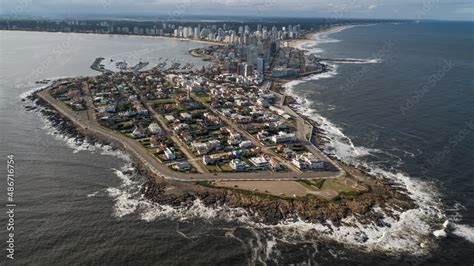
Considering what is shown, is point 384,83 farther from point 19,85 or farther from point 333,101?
point 19,85

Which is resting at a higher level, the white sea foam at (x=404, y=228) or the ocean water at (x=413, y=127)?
the ocean water at (x=413, y=127)

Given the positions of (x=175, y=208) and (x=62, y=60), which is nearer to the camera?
(x=175, y=208)

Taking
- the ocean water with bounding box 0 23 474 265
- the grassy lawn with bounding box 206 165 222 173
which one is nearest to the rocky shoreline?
the ocean water with bounding box 0 23 474 265

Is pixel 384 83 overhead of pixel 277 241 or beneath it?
overhead

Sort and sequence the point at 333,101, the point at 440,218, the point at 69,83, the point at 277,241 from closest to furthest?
1. the point at 277,241
2. the point at 440,218
3. the point at 333,101
4. the point at 69,83

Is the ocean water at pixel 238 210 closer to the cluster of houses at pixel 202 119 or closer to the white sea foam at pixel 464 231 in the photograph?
the white sea foam at pixel 464 231

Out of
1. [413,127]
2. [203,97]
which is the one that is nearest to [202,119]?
[203,97]

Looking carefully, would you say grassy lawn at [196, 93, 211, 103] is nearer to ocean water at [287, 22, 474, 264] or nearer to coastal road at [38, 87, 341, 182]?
ocean water at [287, 22, 474, 264]

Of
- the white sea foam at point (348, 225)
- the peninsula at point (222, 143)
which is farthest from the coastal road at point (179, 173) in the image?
the white sea foam at point (348, 225)

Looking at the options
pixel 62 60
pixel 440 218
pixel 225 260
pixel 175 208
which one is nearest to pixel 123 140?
pixel 175 208
